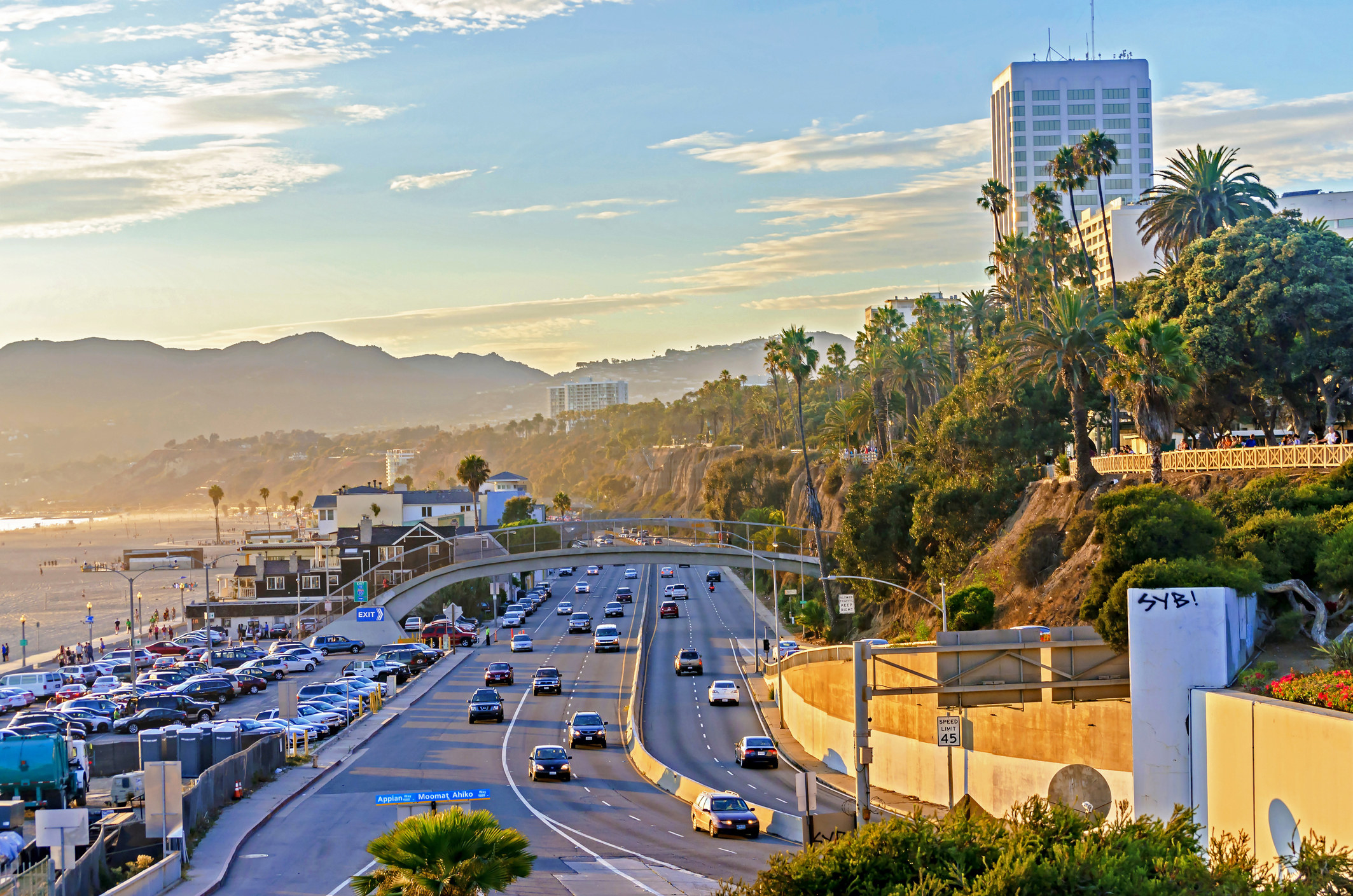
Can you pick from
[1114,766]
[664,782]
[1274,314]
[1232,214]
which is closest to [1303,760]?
[1114,766]

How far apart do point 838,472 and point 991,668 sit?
318 feet

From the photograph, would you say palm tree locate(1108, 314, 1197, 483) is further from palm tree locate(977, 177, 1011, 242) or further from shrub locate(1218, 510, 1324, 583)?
palm tree locate(977, 177, 1011, 242)

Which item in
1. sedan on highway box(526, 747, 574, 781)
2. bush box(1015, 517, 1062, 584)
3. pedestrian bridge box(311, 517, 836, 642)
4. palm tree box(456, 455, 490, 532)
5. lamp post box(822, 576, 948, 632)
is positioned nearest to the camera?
sedan on highway box(526, 747, 574, 781)

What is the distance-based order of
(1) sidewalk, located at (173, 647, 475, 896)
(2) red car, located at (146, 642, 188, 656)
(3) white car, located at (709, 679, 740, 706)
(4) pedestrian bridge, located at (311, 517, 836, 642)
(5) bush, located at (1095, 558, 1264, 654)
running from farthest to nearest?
(4) pedestrian bridge, located at (311, 517, 836, 642), (2) red car, located at (146, 642, 188, 656), (3) white car, located at (709, 679, 740, 706), (5) bush, located at (1095, 558, 1264, 654), (1) sidewalk, located at (173, 647, 475, 896)

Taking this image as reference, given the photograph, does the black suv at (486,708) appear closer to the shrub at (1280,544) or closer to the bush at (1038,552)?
the bush at (1038,552)

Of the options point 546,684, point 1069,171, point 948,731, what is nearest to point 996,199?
point 1069,171

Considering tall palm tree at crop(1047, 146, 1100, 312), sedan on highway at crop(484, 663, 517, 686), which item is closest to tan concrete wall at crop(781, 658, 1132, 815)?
sedan on highway at crop(484, 663, 517, 686)

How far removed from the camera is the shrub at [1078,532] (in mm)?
62125

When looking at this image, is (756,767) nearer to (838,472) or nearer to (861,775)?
(861,775)

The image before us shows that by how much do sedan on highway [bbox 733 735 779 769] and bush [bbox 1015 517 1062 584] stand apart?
788 inches

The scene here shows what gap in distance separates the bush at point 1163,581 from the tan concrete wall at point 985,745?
78.9 inches

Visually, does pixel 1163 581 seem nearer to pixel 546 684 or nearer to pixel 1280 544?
pixel 1280 544

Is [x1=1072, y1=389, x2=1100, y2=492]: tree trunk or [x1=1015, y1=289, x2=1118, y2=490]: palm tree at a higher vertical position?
[x1=1015, y1=289, x2=1118, y2=490]: palm tree

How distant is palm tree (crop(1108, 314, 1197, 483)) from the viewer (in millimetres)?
55719
